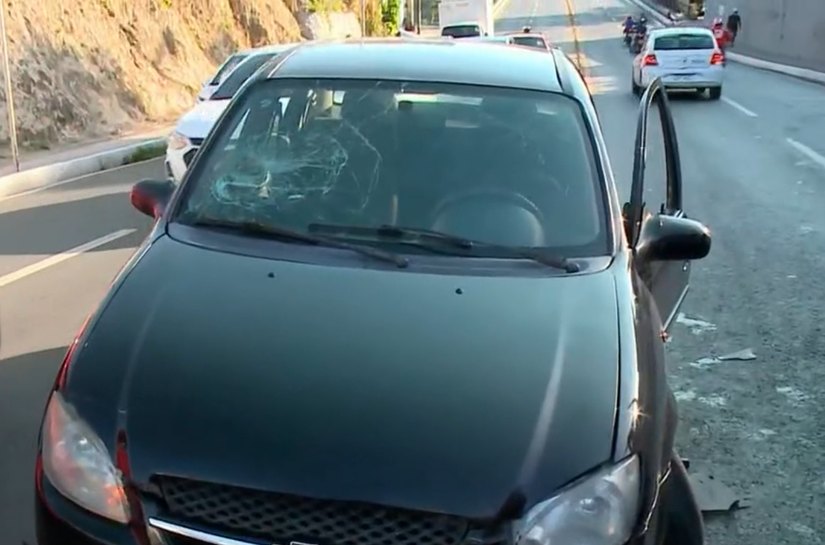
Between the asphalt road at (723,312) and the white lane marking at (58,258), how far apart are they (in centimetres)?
2

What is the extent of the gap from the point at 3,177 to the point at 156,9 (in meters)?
12.7

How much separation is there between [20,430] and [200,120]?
5.97 meters

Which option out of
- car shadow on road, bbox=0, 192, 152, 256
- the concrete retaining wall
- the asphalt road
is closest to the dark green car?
the asphalt road

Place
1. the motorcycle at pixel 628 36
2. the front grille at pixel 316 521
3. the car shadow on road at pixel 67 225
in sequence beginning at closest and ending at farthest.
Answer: the front grille at pixel 316 521 → the car shadow on road at pixel 67 225 → the motorcycle at pixel 628 36

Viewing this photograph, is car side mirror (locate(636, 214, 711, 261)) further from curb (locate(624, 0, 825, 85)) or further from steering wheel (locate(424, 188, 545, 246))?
curb (locate(624, 0, 825, 85))

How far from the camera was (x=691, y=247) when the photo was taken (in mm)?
3861

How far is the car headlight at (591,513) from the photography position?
7.99 feet

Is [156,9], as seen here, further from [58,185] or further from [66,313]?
[66,313]

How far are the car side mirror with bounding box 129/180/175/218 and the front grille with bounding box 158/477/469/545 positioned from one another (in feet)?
6.35

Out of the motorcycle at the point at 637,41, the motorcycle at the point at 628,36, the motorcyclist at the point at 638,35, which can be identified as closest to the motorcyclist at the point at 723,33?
the motorcyclist at the point at 638,35

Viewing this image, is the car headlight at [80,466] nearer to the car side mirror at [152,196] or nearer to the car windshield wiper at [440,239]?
the car windshield wiper at [440,239]

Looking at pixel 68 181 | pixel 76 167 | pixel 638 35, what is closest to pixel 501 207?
pixel 68 181

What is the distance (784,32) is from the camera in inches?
1533

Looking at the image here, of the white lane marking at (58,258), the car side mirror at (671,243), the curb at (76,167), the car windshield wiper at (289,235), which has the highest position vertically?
the car windshield wiper at (289,235)
